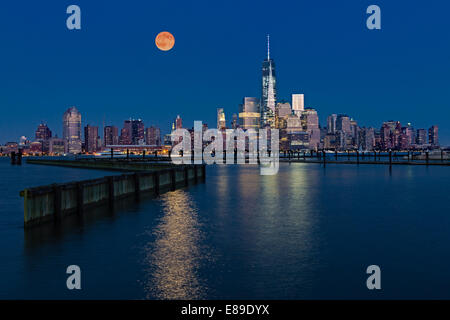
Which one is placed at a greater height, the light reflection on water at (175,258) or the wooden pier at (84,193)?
the wooden pier at (84,193)

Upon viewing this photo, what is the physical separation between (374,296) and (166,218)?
17.0 metres

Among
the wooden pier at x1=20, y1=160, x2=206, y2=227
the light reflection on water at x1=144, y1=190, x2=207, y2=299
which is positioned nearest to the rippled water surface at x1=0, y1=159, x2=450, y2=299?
the light reflection on water at x1=144, y1=190, x2=207, y2=299

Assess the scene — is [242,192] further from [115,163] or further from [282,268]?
[115,163]

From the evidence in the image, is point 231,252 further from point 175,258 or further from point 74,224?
point 74,224

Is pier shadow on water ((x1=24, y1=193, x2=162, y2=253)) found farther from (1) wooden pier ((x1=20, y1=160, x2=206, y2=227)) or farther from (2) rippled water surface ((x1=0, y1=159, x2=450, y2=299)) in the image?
(1) wooden pier ((x1=20, y1=160, x2=206, y2=227))

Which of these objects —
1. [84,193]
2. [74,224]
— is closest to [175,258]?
[74,224]

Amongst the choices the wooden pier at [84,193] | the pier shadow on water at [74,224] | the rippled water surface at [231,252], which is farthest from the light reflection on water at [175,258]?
the wooden pier at [84,193]

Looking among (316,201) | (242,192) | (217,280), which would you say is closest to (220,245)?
(217,280)

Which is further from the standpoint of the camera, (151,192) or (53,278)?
(151,192)

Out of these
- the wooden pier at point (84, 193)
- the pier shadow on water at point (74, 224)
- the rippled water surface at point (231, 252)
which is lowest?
the rippled water surface at point (231, 252)

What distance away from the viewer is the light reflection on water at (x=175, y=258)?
13117 mm

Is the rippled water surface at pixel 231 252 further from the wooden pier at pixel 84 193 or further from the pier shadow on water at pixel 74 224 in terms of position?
the wooden pier at pixel 84 193

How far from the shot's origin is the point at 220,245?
19.8 meters

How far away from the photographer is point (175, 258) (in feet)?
56.1
